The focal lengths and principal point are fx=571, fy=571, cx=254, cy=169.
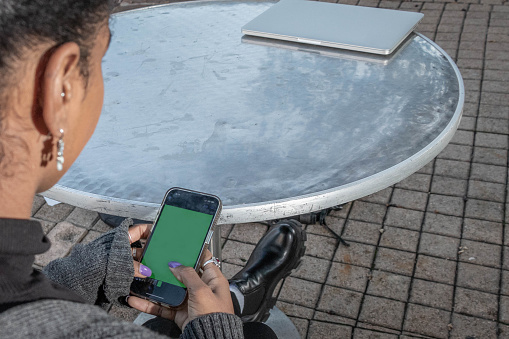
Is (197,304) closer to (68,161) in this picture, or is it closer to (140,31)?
(68,161)

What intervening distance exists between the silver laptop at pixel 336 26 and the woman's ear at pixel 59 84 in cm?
128

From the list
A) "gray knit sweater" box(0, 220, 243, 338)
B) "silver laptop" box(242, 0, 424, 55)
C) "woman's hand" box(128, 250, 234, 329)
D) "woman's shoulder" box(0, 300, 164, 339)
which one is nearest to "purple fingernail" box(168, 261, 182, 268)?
"woman's hand" box(128, 250, 234, 329)

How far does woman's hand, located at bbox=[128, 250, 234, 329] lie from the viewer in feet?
4.12

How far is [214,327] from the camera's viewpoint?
46.7 inches

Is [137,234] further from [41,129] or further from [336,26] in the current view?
[336,26]

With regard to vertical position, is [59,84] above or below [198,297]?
above

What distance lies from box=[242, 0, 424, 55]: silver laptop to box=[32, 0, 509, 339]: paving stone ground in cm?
109

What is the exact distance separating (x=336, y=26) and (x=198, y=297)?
1271mm

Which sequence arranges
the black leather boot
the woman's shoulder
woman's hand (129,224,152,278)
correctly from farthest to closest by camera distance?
the black leather boot < woman's hand (129,224,152,278) < the woman's shoulder

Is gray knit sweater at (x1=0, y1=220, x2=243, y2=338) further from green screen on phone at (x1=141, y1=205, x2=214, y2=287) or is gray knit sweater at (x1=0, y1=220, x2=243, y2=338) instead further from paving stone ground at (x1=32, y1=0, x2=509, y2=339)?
paving stone ground at (x1=32, y1=0, x2=509, y2=339)

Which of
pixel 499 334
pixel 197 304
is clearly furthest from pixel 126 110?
pixel 499 334

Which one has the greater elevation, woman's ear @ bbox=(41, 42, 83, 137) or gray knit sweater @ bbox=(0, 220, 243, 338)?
woman's ear @ bbox=(41, 42, 83, 137)

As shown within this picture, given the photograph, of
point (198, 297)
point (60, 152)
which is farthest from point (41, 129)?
point (198, 297)

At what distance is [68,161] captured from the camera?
1009 millimetres
